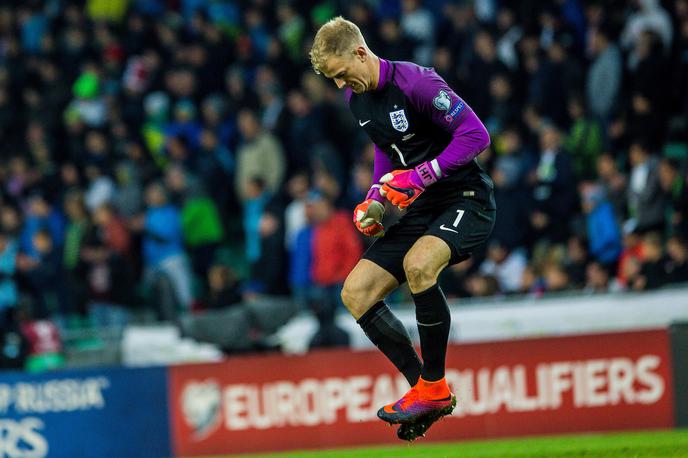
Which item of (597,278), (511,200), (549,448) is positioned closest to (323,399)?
(549,448)

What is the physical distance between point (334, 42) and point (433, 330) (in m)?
1.77

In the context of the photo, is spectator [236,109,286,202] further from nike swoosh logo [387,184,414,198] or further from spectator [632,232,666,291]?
nike swoosh logo [387,184,414,198]

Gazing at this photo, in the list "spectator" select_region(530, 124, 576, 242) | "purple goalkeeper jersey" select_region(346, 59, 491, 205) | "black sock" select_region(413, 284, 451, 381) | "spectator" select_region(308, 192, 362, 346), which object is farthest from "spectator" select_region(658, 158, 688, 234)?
"black sock" select_region(413, 284, 451, 381)

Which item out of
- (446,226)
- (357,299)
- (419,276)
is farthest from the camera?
(357,299)

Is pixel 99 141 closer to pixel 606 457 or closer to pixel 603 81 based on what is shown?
pixel 603 81

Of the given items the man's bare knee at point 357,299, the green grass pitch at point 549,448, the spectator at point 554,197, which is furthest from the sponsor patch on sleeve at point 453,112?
the spectator at point 554,197

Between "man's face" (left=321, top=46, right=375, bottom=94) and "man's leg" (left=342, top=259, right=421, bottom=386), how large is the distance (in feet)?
3.65

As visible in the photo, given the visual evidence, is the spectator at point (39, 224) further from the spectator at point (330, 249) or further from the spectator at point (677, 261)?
the spectator at point (677, 261)

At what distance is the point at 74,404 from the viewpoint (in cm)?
1271

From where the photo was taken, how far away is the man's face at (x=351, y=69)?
7.25 metres

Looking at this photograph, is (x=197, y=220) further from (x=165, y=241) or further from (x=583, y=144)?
(x=583, y=144)

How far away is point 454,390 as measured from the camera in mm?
12016

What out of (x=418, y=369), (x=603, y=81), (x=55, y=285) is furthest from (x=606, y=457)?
(x=55, y=285)

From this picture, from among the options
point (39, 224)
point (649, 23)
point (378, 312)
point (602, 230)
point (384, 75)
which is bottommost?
point (378, 312)
